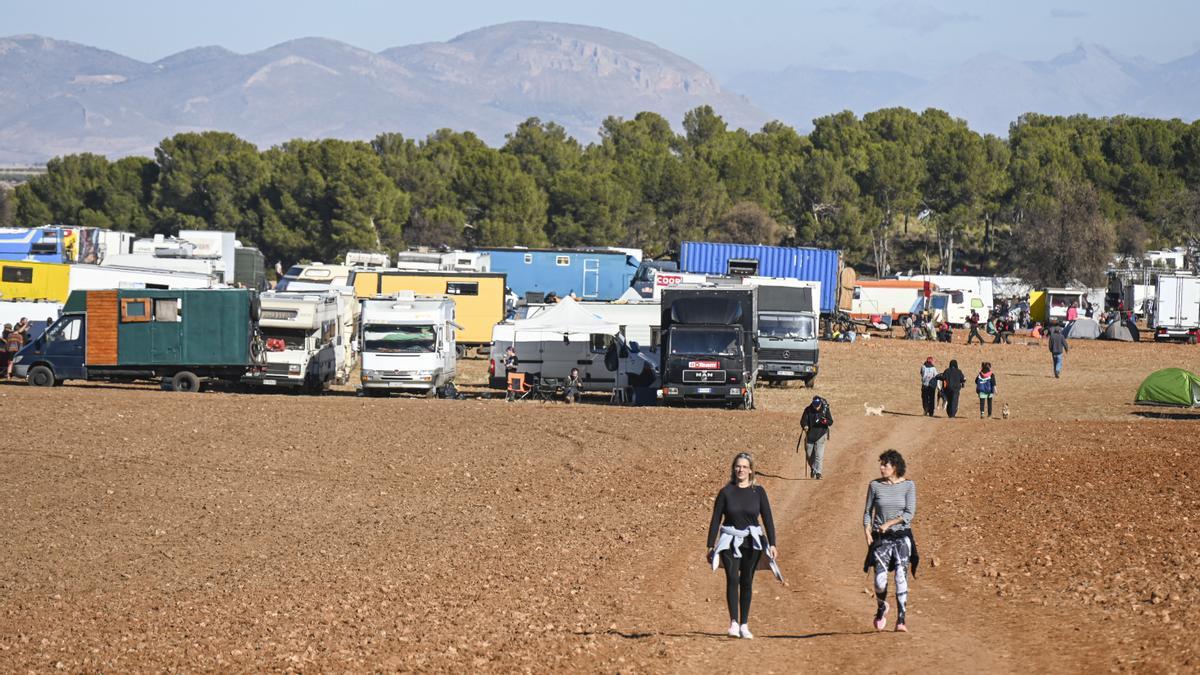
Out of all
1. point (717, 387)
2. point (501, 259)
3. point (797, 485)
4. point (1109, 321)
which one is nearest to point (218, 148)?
point (501, 259)

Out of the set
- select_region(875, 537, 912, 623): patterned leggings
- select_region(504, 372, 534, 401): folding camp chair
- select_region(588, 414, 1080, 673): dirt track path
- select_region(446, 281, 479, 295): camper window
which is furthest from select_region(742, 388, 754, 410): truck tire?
select_region(875, 537, 912, 623): patterned leggings

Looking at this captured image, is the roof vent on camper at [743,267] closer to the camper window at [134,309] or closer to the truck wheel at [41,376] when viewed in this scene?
the camper window at [134,309]

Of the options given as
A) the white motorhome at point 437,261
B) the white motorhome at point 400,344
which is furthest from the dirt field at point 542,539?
the white motorhome at point 437,261

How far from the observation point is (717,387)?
112 ft

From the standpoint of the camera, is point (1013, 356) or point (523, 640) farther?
point (1013, 356)

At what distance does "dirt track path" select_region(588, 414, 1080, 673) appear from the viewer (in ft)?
40.2

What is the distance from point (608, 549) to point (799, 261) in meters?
46.2

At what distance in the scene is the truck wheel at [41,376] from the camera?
36.4m

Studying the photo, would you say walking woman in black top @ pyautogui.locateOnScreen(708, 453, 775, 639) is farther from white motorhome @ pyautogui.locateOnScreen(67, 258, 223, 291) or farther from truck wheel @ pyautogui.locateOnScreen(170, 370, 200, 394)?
white motorhome @ pyautogui.locateOnScreen(67, 258, 223, 291)

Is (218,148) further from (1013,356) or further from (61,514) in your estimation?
(61,514)

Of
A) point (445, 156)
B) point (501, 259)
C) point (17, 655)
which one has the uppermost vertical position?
point (445, 156)

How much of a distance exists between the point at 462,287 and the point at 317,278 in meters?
5.93

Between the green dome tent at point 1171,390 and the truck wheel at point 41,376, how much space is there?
2642 centimetres

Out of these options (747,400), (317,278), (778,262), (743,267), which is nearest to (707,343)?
(747,400)
